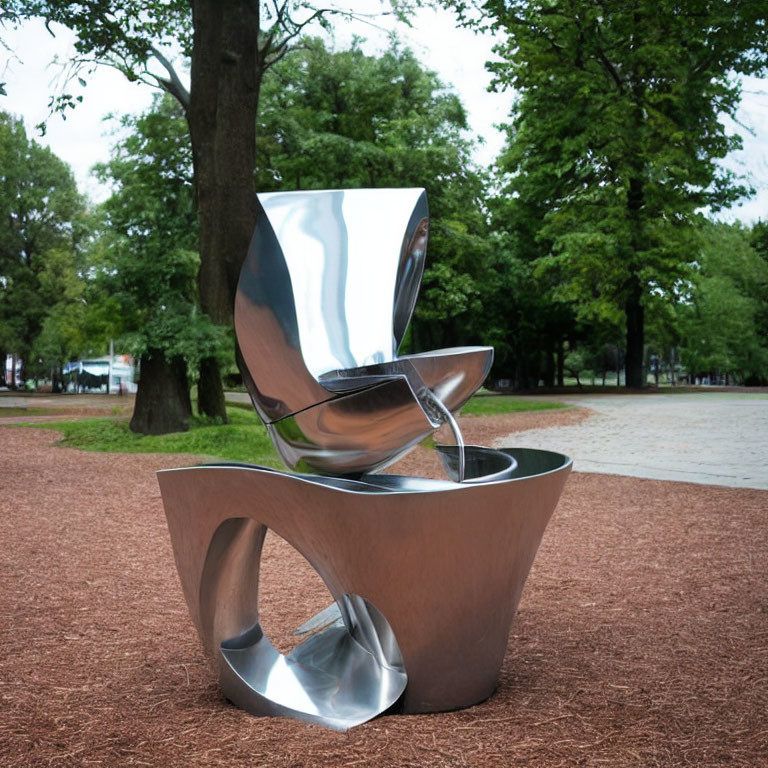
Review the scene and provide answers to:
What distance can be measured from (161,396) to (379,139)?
42.1ft

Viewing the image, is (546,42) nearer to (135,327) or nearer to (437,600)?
(135,327)

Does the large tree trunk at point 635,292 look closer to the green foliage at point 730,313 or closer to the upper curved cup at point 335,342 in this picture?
the green foliage at point 730,313

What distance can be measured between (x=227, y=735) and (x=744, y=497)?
7779mm

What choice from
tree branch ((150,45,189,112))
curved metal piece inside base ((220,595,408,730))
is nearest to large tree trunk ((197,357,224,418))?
tree branch ((150,45,189,112))

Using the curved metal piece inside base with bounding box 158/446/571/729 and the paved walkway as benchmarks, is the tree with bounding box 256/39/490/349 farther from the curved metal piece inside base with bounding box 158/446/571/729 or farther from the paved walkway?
the curved metal piece inside base with bounding box 158/446/571/729

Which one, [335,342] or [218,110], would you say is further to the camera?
[218,110]

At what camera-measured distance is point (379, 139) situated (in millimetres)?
25203

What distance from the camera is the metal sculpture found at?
3.32 m

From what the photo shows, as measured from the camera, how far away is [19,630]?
5.05m

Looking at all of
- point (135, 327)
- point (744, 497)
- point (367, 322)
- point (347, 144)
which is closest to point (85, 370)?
point (135, 327)

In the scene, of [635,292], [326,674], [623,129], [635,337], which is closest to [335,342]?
[326,674]

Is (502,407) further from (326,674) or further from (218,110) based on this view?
(326,674)

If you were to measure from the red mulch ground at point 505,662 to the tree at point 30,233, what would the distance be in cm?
3582

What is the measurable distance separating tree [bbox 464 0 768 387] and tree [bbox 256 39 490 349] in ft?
8.41
